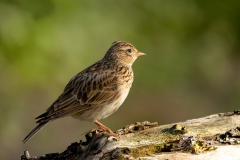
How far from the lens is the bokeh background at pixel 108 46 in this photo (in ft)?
28.6

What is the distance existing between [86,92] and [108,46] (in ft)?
10.6

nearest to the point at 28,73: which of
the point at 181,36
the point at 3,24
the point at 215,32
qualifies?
the point at 3,24

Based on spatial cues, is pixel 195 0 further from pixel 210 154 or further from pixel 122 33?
pixel 210 154

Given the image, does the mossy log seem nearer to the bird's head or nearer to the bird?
the bird

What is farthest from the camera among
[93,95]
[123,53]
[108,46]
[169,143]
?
[108,46]

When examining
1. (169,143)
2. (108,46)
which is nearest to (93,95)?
(169,143)

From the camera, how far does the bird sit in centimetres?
806

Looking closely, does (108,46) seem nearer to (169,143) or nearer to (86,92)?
(86,92)

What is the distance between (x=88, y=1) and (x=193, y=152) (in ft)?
15.1

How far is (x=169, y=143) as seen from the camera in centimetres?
588

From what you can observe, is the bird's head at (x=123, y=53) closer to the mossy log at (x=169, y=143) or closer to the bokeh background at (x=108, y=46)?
the bokeh background at (x=108, y=46)

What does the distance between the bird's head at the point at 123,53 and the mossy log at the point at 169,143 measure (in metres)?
2.77

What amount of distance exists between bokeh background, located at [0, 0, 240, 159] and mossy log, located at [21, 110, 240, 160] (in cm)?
111

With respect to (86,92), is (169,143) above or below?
below
